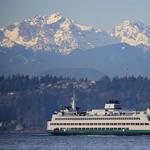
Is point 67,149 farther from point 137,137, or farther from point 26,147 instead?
point 137,137

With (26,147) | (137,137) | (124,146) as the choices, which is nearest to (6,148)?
(26,147)

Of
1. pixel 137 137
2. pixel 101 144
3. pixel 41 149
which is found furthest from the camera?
pixel 137 137

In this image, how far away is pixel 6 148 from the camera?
150000mm

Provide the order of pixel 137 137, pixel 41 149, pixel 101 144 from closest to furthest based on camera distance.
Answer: pixel 41 149 < pixel 101 144 < pixel 137 137

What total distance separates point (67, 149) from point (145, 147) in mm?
12781

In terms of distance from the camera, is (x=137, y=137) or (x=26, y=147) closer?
(x=26, y=147)

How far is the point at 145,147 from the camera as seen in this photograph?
153625 millimetres

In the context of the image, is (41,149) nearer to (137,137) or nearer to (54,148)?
(54,148)

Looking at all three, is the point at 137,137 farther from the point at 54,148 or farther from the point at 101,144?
the point at 54,148

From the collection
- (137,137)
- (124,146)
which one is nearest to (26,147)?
(124,146)

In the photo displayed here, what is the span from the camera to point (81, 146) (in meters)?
157

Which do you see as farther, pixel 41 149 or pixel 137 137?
pixel 137 137

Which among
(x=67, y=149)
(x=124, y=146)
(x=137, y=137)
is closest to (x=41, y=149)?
(x=67, y=149)

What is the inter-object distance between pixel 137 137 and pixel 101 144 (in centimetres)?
3263
